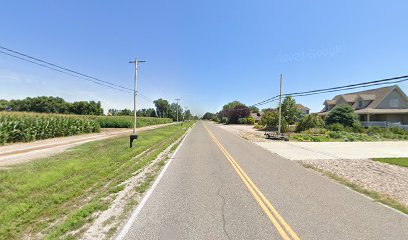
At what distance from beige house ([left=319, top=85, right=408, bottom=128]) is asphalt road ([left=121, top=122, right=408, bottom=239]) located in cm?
3786

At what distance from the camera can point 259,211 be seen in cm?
480

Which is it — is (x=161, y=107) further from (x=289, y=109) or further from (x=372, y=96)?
(x=372, y=96)

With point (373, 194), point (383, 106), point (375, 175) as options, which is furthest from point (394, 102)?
point (373, 194)

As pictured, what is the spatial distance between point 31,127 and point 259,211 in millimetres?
20921

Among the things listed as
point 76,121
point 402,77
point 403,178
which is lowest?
point 403,178

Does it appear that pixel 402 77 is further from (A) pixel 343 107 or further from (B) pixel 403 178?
(A) pixel 343 107

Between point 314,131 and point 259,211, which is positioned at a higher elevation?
point 314,131

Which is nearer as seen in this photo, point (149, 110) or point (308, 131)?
point (308, 131)

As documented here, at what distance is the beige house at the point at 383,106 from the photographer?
3699cm

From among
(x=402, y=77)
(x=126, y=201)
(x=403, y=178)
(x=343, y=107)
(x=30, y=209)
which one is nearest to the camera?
(x=30, y=209)

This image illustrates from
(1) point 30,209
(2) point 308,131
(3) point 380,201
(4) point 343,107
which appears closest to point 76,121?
(1) point 30,209

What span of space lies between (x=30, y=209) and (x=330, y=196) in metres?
7.39

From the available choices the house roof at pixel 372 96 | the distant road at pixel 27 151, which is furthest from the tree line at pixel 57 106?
the house roof at pixel 372 96

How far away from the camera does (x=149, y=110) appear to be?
151125mm
